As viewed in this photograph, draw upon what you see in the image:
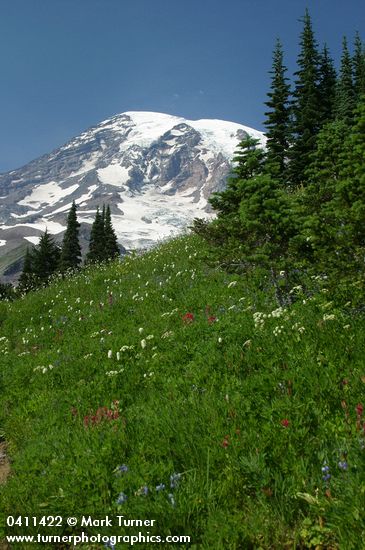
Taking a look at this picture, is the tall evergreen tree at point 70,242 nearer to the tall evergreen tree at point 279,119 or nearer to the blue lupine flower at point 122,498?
the tall evergreen tree at point 279,119

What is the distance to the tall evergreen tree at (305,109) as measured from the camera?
35781 mm

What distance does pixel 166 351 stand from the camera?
7.28 meters

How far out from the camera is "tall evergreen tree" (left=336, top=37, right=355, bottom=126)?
3509cm

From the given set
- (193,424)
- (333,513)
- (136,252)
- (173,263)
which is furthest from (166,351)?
(136,252)

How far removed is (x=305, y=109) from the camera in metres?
38.6

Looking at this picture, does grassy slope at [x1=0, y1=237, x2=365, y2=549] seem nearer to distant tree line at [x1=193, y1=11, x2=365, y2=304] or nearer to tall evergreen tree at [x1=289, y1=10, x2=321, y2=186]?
distant tree line at [x1=193, y1=11, x2=365, y2=304]

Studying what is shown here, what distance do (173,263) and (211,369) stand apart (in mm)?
8805

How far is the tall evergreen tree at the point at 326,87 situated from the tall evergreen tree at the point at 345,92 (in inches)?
43.9

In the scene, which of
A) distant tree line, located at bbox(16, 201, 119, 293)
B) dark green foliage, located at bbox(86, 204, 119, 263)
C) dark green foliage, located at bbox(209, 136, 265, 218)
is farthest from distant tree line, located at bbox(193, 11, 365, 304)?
dark green foliage, located at bbox(86, 204, 119, 263)

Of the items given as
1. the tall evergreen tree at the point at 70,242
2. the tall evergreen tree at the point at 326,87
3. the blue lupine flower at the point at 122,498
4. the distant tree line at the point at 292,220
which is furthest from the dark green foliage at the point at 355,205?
the tall evergreen tree at the point at 70,242

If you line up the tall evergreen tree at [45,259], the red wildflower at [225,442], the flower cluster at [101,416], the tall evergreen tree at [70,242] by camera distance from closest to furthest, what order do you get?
the red wildflower at [225,442] → the flower cluster at [101,416] → the tall evergreen tree at [45,259] → the tall evergreen tree at [70,242]

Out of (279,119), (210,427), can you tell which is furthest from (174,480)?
(279,119)

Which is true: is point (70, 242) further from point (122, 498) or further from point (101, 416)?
point (122, 498)

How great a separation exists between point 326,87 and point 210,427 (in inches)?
1880
